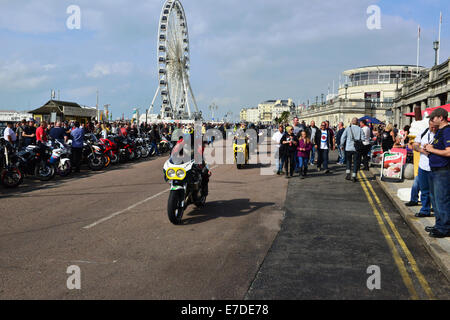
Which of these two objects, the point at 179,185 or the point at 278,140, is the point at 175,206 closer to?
the point at 179,185

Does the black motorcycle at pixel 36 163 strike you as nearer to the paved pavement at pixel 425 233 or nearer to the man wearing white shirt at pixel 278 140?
the man wearing white shirt at pixel 278 140

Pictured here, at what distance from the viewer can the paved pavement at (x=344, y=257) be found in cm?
388

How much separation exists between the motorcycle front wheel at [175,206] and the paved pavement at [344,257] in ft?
5.99

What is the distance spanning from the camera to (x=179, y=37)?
171 ft

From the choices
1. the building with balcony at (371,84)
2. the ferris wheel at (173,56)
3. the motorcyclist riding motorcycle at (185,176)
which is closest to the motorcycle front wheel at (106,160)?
the motorcyclist riding motorcycle at (185,176)

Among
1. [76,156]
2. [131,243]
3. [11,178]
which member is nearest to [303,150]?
[131,243]

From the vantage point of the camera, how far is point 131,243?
5.36 meters

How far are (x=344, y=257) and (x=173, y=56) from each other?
48.8 m

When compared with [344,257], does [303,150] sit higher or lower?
higher

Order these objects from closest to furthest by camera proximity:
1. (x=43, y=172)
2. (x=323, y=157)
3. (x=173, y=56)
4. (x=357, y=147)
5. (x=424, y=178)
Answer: (x=424, y=178) < (x=357, y=147) < (x=43, y=172) < (x=323, y=157) < (x=173, y=56)

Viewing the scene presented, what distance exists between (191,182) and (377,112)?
190 feet

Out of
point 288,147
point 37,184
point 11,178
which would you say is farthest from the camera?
point 288,147

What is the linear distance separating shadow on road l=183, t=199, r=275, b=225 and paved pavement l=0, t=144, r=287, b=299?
2cm
